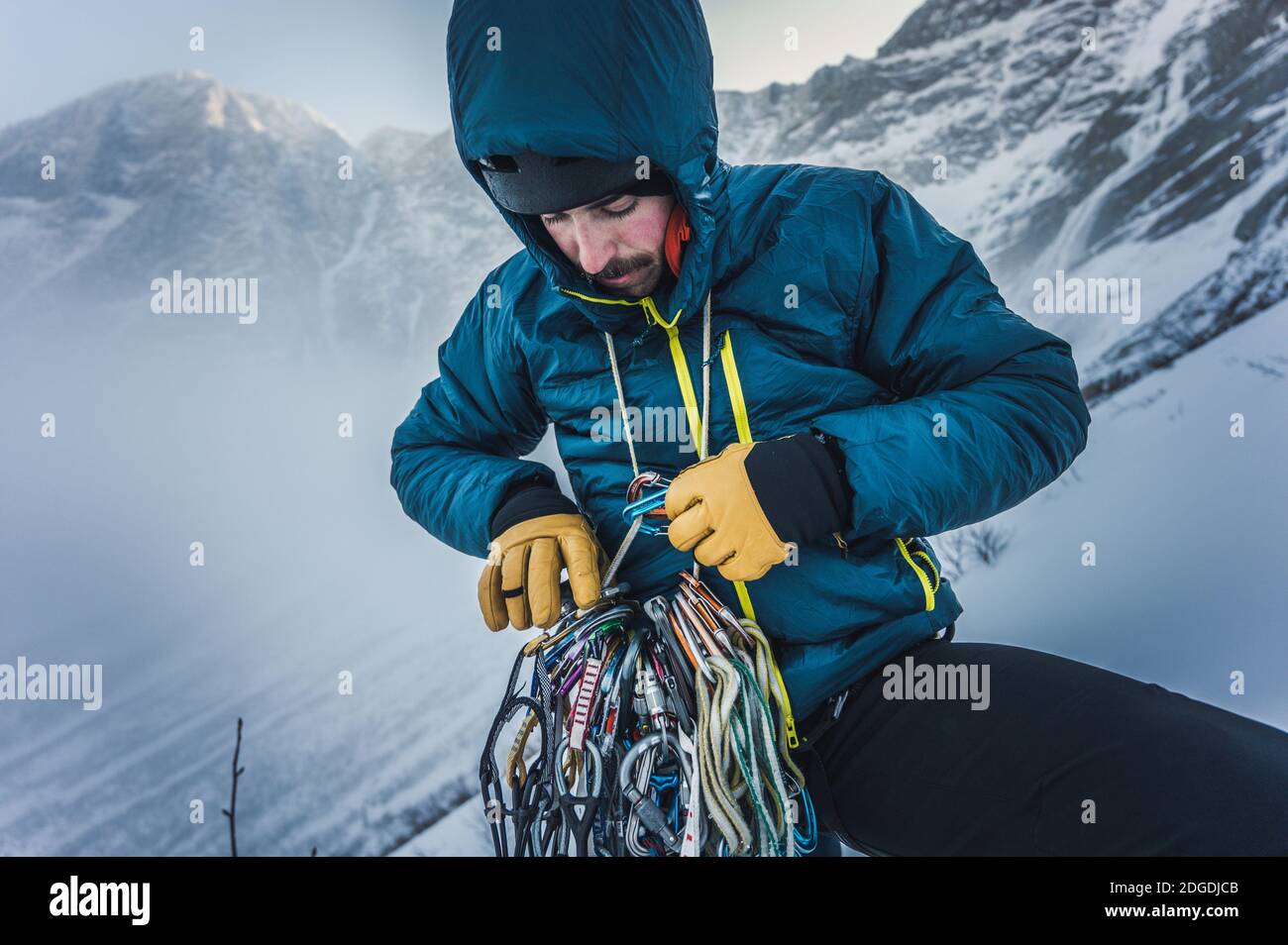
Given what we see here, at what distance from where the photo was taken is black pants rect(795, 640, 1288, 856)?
737mm

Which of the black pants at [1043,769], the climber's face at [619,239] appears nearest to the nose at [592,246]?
the climber's face at [619,239]

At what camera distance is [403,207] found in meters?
2.61

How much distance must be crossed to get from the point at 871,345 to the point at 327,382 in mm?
1923

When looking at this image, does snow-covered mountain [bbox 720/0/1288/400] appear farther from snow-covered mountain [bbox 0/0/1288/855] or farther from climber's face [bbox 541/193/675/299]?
climber's face [bbox 541/193/675/299]

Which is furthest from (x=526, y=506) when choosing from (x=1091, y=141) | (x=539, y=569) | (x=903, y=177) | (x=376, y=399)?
(x=1091, y=141)

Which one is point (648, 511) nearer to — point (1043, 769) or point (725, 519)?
point (725, 519)

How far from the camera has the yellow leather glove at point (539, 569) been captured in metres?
0.96

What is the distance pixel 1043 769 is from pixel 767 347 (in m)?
0.50

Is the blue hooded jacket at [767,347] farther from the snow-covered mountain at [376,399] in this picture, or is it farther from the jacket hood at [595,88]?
the snow-covered mountain at [376,399]

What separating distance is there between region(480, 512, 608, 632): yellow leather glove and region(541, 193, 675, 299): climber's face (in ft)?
0.90

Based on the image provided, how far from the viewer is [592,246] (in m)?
0.90

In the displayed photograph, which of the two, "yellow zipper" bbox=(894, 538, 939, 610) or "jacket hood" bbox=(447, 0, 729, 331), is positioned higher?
"jacket hood" bbox=(447, 0, 729, 331)

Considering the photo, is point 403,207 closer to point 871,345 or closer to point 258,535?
point 258,535

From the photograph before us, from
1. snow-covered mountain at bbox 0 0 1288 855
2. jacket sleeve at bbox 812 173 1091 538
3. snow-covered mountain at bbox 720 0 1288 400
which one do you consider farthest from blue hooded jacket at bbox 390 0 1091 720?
snow-covered mountain at bbox 720 0 1288 400
